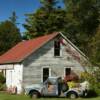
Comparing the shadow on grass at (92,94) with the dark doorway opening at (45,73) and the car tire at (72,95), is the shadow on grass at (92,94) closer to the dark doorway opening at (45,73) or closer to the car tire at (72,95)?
the car tire at (72,95)

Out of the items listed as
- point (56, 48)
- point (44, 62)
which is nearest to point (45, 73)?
point (44, 62)

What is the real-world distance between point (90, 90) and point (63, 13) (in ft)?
104

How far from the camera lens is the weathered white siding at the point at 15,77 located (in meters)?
41.5

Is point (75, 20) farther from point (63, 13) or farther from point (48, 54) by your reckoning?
point (48, 54)

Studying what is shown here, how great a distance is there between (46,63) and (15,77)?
3.52 metres

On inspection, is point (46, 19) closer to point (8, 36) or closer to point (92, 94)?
point (8, 36)

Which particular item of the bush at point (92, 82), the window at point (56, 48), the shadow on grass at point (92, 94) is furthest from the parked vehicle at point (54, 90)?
the window at point (56, 48)

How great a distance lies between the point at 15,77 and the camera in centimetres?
4316

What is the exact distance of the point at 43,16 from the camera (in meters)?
68.4

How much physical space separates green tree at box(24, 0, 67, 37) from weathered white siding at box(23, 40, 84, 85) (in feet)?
71.3

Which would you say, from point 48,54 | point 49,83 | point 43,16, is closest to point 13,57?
point 48,54

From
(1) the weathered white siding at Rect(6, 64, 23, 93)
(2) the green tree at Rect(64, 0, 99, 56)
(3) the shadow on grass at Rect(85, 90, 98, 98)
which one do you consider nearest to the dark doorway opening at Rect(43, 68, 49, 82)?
(1) the weathered white siding at Rect(6, 64, 23, 93)

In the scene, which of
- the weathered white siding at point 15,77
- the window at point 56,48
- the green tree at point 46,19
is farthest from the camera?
the green tree at point 46,19

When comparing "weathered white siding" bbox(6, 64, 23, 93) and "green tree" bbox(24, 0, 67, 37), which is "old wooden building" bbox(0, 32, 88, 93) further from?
"green tree" bbox(24, 0, 67, 37)
